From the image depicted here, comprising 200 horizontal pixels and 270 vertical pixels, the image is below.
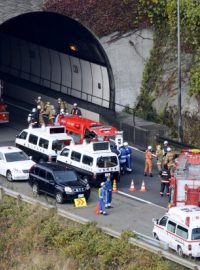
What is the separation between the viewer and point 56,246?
1428 inches

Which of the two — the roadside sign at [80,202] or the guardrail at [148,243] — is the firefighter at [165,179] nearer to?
the roadside sign at [80,202]

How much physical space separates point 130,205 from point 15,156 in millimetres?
6179

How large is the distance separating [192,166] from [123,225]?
4.03 metres

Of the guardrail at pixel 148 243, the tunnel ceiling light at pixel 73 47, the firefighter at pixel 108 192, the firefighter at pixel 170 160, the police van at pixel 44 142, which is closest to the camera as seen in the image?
the guardrail at pixel 148 243

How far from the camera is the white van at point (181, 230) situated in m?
33.1

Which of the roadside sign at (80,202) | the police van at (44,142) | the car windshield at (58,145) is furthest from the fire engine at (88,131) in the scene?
the roadside sign at (80,202)

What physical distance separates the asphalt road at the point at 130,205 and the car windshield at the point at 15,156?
2.81 feet

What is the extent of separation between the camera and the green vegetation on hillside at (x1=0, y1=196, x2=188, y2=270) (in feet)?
111

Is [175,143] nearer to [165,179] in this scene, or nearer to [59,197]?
[165,179]

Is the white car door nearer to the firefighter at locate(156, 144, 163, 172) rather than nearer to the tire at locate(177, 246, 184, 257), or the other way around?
the firefighter at locate(156, 144, 163, 172)

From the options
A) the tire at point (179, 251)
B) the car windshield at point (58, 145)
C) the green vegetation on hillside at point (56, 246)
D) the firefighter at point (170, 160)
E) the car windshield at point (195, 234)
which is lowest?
the green vegetation on hillside at point (56, 246)

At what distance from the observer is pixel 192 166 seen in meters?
39.2

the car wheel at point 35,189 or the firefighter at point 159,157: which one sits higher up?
the firefighter at point 159,157

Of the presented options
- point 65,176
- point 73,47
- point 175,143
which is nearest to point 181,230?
point 65,176
